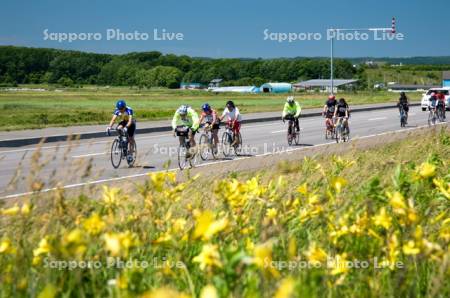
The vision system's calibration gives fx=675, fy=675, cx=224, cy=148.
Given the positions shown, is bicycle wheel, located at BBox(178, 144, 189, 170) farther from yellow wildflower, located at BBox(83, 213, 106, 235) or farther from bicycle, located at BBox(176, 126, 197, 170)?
yellow wildflower, located at BBox(83, 213, 106, 235)

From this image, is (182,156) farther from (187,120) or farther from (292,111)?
(292,111)

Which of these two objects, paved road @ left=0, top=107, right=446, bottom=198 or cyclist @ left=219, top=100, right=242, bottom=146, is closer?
paved road @ left=0, top=107, right=446, bottom=198

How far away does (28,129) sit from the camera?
2914 centimetres

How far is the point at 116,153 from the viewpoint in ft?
55.0

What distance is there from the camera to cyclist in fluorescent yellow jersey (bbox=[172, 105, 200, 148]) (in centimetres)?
1669

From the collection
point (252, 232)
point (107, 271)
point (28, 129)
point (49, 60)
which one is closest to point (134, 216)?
point (107, 271)

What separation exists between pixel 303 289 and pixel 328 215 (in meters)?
0.90

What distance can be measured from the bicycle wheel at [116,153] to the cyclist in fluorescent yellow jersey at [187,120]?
57.7 inches

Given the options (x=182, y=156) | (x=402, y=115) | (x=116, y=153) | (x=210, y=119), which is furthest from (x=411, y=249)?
(x=402, y=115)

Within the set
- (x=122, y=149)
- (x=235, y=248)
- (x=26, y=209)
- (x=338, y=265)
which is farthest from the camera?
(x=122, y=149)

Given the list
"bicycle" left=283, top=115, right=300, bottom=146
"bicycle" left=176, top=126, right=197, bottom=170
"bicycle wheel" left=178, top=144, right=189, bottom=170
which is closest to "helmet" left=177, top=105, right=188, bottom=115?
"bicycle" left=176, top=126, right=197, bottom=170

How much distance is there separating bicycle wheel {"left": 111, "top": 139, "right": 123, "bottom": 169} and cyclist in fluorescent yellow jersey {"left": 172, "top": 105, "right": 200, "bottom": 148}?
1.47 metres

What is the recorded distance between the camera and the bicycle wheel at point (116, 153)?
16.7 meters

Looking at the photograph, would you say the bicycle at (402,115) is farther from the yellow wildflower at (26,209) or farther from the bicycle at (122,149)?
the yellow wildflower at (26,209)
